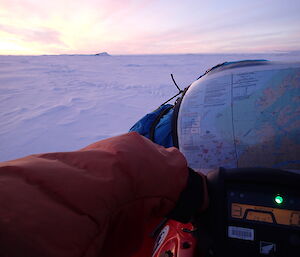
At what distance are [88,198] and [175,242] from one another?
0.54 metres

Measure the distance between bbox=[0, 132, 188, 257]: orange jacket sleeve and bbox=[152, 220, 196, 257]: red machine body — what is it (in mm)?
267

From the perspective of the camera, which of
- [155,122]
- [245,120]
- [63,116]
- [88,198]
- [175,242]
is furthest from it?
[63,116]

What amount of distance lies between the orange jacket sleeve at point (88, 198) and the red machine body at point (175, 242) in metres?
0.27

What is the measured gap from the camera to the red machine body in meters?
0.85

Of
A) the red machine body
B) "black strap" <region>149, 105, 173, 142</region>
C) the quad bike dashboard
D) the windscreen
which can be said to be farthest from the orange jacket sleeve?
"black strap" <region>149, 105, 173, 142</region>

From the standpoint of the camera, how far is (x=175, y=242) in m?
0.92

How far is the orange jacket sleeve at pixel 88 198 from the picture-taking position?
46 cm

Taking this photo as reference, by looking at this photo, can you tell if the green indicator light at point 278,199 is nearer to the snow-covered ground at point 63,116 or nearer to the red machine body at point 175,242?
the red machine body at point 175,242

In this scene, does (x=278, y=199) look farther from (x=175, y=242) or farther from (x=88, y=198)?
(x=88, y=198)

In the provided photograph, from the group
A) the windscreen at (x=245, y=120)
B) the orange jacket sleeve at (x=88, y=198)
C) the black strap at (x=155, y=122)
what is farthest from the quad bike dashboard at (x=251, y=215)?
the black strap at (x=155, y=122)

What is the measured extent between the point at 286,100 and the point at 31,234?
44.0 inches

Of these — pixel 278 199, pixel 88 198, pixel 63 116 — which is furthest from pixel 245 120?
pixel 63 116

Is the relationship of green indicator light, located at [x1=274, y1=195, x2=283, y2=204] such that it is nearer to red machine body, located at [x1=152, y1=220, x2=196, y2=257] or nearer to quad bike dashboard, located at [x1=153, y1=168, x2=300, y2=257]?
quad bike dashboard, located at [x1=153, y1=168, x2=300, y2=257]

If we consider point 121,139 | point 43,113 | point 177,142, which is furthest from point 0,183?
point 43,113
